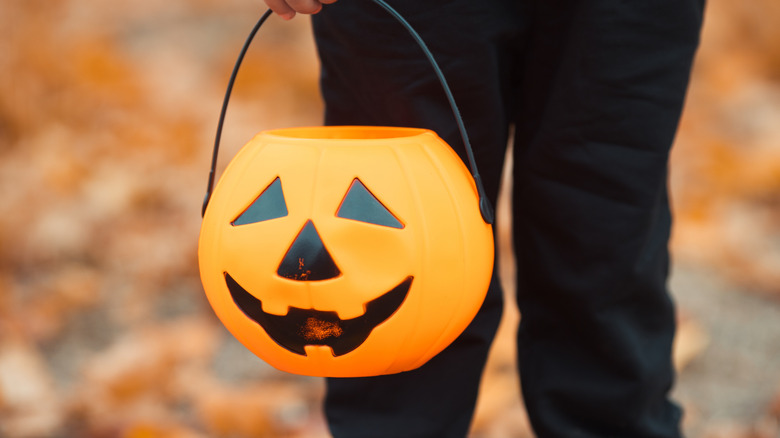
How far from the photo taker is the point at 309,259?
69 cm

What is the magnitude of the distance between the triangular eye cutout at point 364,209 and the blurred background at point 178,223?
82 cm

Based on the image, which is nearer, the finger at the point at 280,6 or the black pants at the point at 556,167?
the finger at the point at 280,6

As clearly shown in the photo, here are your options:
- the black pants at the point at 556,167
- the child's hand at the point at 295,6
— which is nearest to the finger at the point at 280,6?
the child's hand at the point at 295,6

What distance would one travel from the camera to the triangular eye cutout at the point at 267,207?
0.73 metres

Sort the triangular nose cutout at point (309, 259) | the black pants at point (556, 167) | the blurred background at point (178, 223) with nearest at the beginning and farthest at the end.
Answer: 1. the triangular nose cutout at point (309, 259)
2. the black pants at point (556, 167)
3. the blurred background at point (178, 223)

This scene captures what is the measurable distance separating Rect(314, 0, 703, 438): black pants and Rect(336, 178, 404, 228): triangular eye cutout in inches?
9.9

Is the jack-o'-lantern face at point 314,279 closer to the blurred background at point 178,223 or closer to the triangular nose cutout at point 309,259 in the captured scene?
the triangular nose cutout at point 309,259

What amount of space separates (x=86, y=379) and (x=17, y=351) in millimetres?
219

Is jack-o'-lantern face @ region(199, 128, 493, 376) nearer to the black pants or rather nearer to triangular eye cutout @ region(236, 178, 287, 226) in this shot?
triangular eye cutout @ region(236, 178, 287, 226)

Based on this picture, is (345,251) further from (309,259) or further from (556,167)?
(556,167)

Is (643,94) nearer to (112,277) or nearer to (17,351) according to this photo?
(17,351)

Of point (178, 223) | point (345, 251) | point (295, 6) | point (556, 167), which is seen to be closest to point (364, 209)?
point (345, 251)

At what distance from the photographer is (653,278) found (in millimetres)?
1035

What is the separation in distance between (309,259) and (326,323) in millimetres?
82
